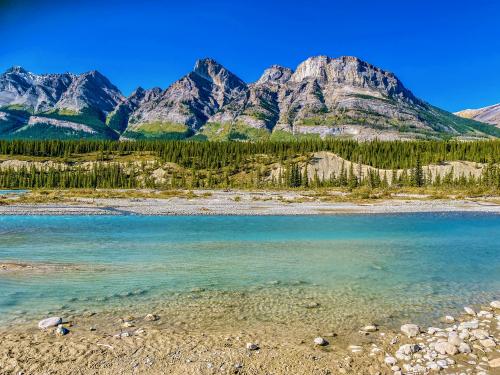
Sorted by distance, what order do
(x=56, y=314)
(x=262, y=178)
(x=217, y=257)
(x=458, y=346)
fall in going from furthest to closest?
1. (x=262, y=178)
2. (x=217, y=257)
3. (x=56, y=314)
4. (x=458, y=346)

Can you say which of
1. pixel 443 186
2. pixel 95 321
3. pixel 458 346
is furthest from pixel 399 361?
pixel 443 186

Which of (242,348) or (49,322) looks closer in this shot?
(242,348)

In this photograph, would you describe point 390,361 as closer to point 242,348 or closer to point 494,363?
point 494,363

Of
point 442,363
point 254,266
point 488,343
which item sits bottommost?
point 254,266

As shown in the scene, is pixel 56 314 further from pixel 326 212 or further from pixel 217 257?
pixel 326 212

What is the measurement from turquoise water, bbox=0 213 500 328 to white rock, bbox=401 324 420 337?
83.8 inches

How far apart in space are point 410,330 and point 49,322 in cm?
1366

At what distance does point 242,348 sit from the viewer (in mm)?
13203

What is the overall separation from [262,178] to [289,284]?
176 m

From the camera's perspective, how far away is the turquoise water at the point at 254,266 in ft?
61.9

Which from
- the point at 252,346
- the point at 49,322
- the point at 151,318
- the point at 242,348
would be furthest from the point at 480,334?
the point at 49,322

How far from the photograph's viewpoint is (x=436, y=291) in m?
20.2

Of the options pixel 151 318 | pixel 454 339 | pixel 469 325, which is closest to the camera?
pixel 454 339

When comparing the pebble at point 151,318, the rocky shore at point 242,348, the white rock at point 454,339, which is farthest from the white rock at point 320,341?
the pebble at point 151,318
